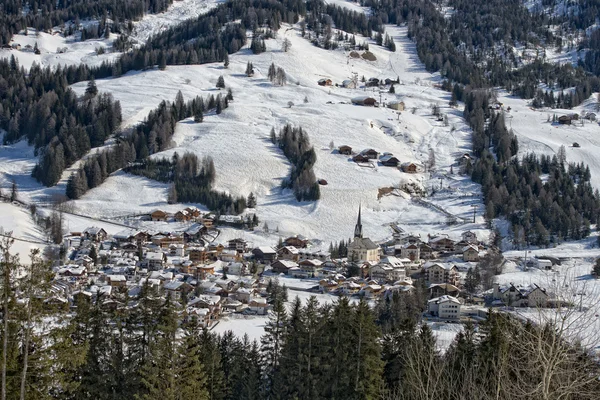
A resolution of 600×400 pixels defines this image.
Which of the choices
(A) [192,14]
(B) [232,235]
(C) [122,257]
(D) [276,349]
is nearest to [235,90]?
(B) [232,235]

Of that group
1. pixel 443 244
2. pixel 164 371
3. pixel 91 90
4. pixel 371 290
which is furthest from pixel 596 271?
pixel 91 90

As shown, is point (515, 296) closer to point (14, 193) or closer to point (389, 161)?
point (389, 161)

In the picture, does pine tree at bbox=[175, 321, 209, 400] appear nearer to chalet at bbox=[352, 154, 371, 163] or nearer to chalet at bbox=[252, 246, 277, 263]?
chalet at bbox=[252, 246, 277, 263]

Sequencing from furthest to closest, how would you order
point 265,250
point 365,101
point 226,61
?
point 226,61 → point 365,101 → point 265,250

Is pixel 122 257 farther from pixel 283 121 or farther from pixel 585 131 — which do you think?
pixel 585 131

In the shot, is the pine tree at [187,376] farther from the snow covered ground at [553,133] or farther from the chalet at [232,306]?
the snow covered ground at [553,133]

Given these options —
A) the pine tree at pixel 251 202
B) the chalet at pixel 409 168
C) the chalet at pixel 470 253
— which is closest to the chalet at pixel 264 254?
the pine tree at pixel 251 202
